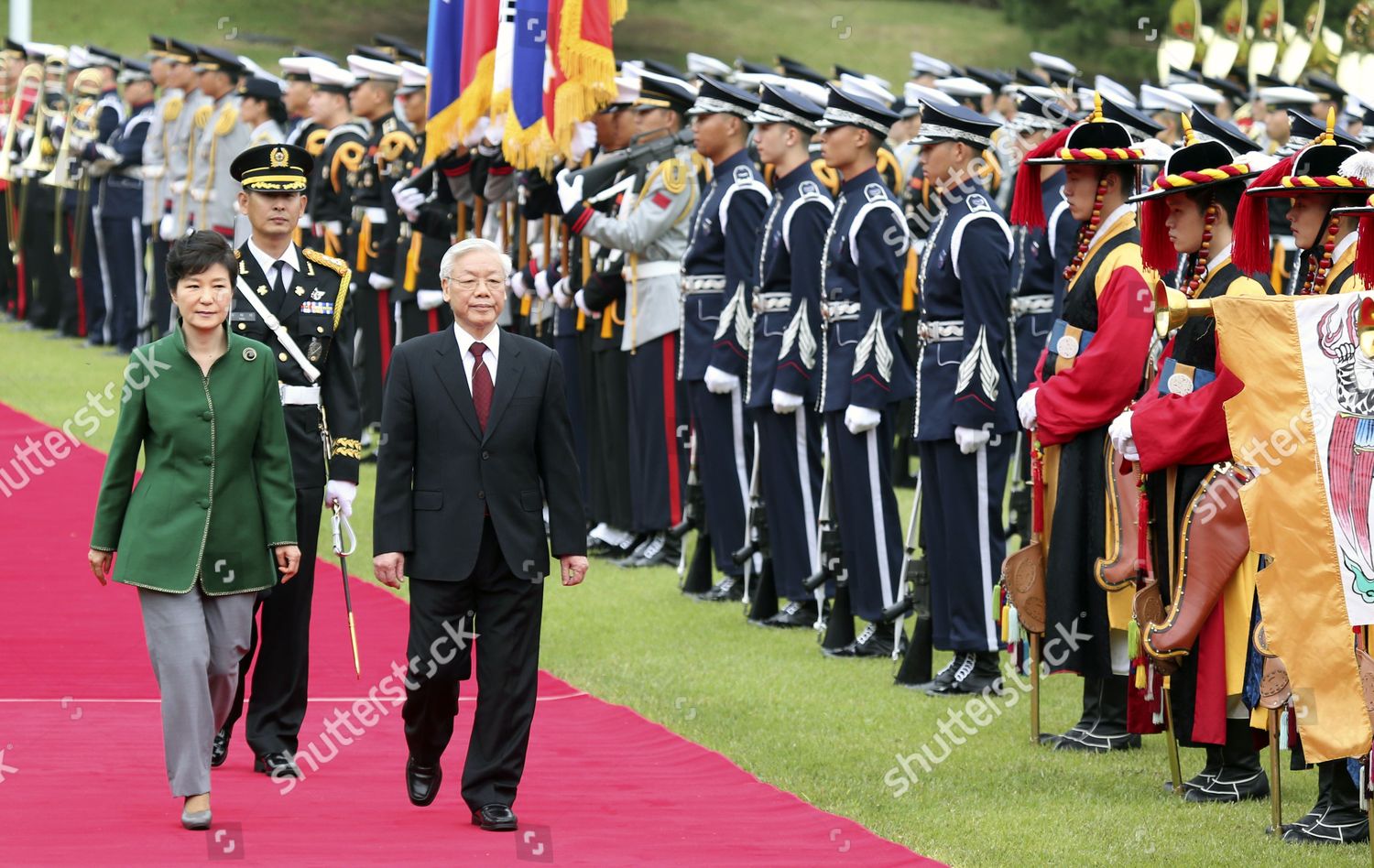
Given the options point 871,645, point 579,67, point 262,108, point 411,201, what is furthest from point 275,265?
point 262,108

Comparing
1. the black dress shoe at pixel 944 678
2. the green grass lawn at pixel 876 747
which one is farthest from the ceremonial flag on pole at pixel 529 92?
the black dress shoe at pixel 944 678

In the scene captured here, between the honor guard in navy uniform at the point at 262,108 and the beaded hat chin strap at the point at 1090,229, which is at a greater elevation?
the honor guard in navy uniform at the point at 262,108

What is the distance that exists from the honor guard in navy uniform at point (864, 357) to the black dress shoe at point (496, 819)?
299cm

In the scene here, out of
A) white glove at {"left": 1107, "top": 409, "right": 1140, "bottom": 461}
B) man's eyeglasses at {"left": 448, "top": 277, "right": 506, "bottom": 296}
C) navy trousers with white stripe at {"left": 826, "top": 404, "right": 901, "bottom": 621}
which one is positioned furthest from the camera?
navy trousers with white stripe at {"left": 826, "top": 404, "right": 901, "bottom": 621}

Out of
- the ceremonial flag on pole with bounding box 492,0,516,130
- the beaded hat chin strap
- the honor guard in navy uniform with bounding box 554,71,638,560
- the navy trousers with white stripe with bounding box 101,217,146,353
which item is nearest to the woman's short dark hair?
the beaded hat chin strap

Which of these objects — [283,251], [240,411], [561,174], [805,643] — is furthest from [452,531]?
[561,174]

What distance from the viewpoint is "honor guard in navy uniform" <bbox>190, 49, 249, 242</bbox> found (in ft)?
55.4

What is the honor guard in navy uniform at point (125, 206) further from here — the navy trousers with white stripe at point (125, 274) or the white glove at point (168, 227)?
the white glove at point (168, 227)

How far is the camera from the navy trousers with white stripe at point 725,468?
10.3 meters

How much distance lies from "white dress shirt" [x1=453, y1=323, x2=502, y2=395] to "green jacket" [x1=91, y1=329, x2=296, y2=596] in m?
0.58

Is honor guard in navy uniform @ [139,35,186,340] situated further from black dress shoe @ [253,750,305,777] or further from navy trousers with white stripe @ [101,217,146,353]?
black dress shoe @ [253,750,305,777]

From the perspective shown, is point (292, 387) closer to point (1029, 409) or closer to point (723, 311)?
point (1029, 409)

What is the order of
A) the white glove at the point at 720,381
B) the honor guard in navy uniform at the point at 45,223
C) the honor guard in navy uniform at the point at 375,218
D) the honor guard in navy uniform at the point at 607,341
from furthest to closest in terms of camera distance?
the honor guard in navy uniform at the point at 45,223 → the honor guard in navy uniform at the point at 375,218 → the honor guard in navy uniform at the point at 607,341 → the white glove at the point at 720,381

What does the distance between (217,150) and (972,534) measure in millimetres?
10032
